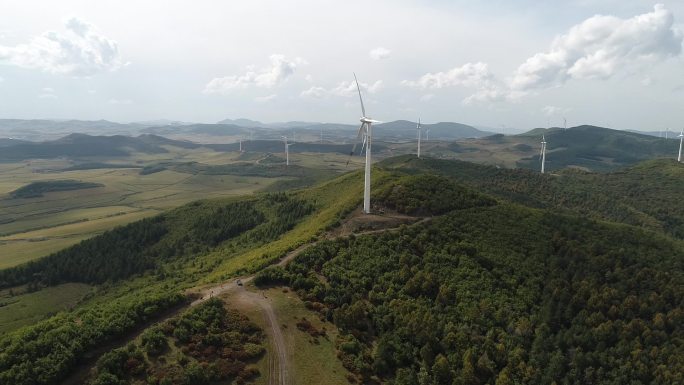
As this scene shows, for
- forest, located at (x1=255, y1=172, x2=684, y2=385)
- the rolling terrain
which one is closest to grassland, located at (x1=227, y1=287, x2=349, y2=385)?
the rolling terrain

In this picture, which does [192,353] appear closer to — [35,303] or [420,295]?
[420,295]

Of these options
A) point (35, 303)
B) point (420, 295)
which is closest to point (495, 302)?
point (420, 295)

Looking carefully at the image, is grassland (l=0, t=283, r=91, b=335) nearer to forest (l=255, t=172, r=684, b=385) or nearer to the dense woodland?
the dense woodland

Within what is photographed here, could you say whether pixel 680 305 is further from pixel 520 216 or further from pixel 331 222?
pixel 331 222

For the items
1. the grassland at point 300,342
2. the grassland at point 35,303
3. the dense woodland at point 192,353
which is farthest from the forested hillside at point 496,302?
the grassland at point 35,303

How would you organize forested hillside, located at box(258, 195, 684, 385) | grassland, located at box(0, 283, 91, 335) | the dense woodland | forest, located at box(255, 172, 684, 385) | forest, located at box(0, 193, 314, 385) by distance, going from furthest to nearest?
grassland, located at box(0, 283, 91, 335) → forested hillside, located at box(258, 195, 684, 385) → forest, located at box(255, 172, 684, 385) → forest, located at box(0, 193, 314, 385) → the dense woodland
